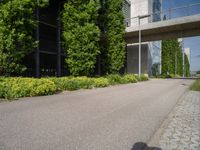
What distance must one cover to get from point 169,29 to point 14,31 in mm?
26366

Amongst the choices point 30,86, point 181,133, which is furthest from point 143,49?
point 181,133

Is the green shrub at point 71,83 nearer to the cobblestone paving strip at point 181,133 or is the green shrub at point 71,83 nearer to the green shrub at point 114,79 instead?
the green shrub at point 114,79

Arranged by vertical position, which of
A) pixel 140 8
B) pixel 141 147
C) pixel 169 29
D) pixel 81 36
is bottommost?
pixel 141 147

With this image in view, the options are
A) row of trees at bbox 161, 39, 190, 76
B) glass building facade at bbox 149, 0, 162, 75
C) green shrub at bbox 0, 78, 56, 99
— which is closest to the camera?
green shrub at bbox 0, 78, 56, 99

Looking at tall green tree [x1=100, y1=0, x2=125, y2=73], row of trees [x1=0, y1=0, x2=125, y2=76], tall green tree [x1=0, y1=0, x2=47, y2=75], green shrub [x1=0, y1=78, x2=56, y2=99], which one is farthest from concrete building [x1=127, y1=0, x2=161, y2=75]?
green shrub [x1=0, y1=78, x2=56, y2=99]

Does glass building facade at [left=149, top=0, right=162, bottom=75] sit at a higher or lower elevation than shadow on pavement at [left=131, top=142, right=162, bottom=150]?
higher

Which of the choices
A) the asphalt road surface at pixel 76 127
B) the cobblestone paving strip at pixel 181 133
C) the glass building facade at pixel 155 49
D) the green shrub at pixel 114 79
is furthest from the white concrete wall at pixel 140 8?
the cobblestone paving strip at pixel 181 133

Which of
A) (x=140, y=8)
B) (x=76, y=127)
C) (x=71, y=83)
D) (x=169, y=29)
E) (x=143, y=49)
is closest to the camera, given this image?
(x=76, y=127)

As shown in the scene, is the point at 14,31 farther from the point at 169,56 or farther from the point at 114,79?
the point at 169,56

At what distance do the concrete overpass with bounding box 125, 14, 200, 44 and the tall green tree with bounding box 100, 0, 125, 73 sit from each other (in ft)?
25.9

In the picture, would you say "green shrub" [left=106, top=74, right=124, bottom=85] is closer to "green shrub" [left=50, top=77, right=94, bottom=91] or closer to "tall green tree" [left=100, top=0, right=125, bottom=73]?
"tall green tree" [left=100, top=0, right=125, bottom=73]

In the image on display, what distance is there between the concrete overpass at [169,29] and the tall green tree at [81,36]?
1518cm

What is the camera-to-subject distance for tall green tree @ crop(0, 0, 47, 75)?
45.8 feet

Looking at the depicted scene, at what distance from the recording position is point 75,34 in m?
20.9
